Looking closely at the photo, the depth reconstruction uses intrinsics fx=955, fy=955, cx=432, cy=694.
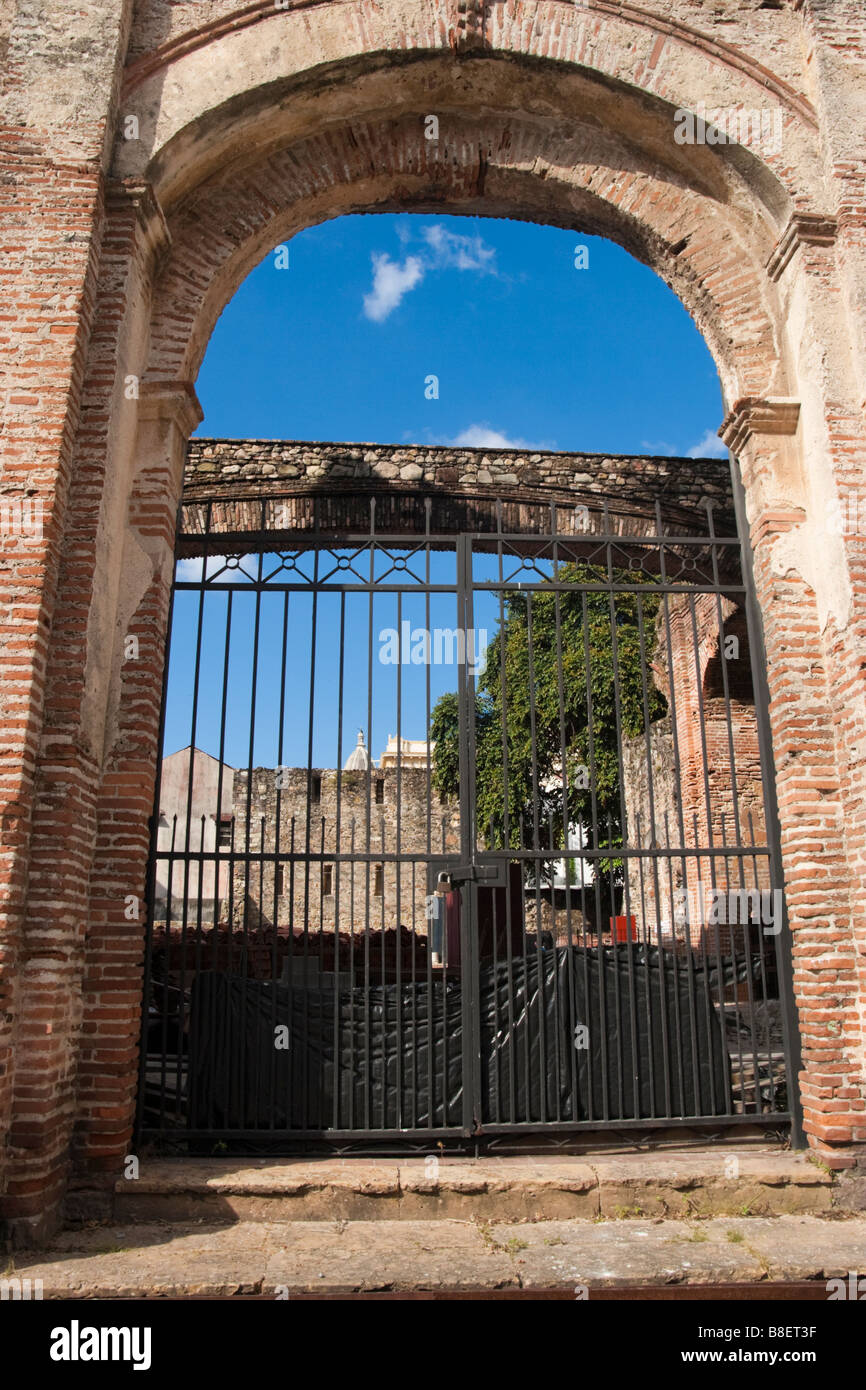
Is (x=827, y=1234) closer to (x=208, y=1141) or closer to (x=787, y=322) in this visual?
(x=208, y=1141)

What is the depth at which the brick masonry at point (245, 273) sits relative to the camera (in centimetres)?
452

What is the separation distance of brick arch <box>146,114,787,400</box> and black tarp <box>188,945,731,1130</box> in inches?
143

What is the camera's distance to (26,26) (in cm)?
540

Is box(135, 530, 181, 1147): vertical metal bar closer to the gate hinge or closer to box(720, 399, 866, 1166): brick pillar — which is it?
the gate hinge

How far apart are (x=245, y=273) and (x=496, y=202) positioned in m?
1.79

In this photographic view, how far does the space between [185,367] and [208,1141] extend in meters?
4.31

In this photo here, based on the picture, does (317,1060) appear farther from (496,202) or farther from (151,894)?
(496,202)

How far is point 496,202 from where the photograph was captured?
21.3 ft

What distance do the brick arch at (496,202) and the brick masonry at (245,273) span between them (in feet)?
0.06

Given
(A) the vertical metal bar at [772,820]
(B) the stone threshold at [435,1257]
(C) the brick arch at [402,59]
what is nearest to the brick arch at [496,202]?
(C) the brick arch at [402,59]

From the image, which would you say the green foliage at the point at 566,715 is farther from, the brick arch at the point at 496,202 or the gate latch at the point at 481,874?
the gate latch at the point at 481,874

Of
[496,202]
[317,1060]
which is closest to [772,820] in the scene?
[317,1060]

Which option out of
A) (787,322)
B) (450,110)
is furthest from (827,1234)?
(450,110)

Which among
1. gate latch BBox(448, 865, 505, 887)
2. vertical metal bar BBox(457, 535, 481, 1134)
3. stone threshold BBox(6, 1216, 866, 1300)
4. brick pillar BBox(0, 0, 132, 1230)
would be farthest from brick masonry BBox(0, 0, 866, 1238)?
vertical metal bar BBox(457, 535, 481, 1134)
